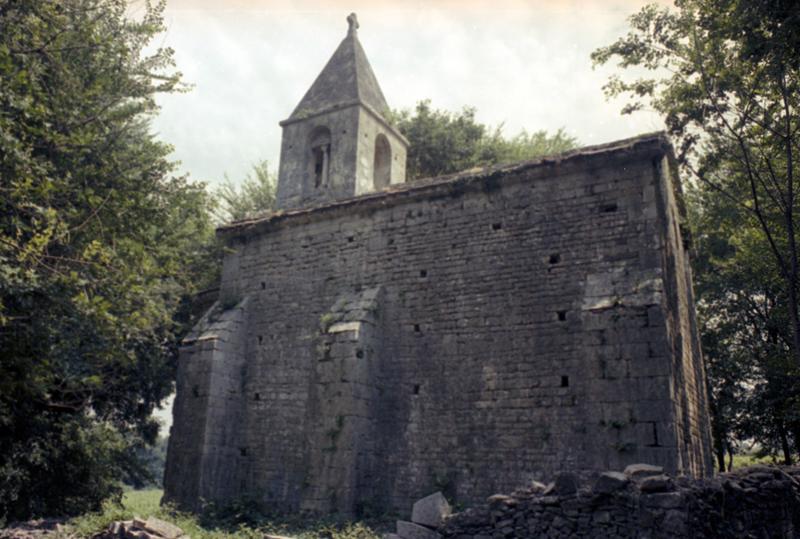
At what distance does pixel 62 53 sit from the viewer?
9.92 metres

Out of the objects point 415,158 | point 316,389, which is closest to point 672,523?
point 316,389

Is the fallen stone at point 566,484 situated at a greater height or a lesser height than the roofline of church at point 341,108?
lesser

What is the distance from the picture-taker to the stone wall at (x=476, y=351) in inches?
365

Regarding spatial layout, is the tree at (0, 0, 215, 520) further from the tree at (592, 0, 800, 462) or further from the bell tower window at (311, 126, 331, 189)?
the tree at (592, 0, 800, 462)

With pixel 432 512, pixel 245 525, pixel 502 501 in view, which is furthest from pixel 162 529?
pixel 502 501

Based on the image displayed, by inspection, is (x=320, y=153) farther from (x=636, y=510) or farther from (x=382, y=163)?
(x=636, y=510)

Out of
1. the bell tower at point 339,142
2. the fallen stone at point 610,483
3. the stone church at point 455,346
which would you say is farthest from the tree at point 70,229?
the fallen stone at point 610,483

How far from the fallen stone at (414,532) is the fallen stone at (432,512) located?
0.11 meters

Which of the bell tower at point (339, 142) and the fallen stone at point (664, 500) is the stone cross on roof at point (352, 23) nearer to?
the bell tower at point (339, 142)

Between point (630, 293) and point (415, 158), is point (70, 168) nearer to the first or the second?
point (630, 293)

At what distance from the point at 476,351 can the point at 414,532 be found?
13.1 ft

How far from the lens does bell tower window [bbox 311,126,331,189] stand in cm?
1848

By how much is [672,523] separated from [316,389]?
674 centimetres

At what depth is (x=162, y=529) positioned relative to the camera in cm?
909
